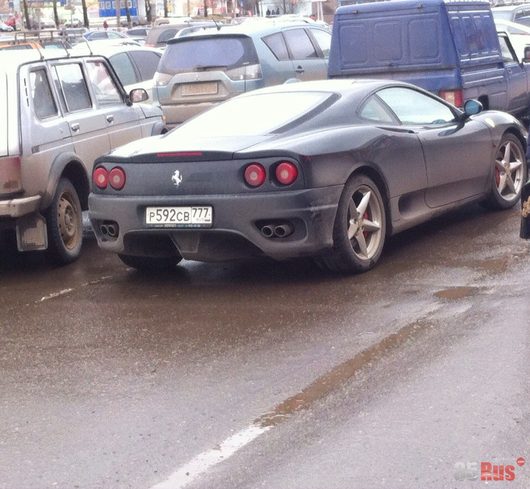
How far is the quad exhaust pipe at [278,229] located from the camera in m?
7.96

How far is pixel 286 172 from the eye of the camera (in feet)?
26.1

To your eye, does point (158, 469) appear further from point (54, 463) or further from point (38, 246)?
point (38, 246)

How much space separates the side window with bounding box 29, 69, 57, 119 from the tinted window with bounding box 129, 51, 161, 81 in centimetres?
890

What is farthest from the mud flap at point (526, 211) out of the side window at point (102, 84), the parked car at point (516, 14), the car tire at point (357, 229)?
the parked car at point (516, 14)

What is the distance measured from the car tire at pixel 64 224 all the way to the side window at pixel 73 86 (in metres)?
0.86

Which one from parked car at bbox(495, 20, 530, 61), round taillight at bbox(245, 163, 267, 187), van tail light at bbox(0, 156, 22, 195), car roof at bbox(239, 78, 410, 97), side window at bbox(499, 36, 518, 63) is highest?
car roof at bbox(239, 78, 410, 97)

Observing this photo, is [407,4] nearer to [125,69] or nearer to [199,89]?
[199,89]

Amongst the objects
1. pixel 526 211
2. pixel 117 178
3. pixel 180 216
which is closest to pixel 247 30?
pixel 117 178

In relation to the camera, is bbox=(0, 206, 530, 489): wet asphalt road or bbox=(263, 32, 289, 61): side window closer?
bbox=(0, 206, 530, 489): wet asphalt road

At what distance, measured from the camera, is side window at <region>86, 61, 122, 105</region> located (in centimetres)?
1130

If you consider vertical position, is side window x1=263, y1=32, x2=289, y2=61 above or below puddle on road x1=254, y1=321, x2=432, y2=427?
above

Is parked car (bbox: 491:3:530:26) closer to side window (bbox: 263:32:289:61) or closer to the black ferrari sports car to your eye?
side window (bbox: 263:32:289:61)

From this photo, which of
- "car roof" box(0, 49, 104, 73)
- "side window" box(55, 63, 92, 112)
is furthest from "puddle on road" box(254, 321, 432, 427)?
"side window" box(55, 63, 92, 112)

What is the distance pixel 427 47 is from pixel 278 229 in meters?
6.51
